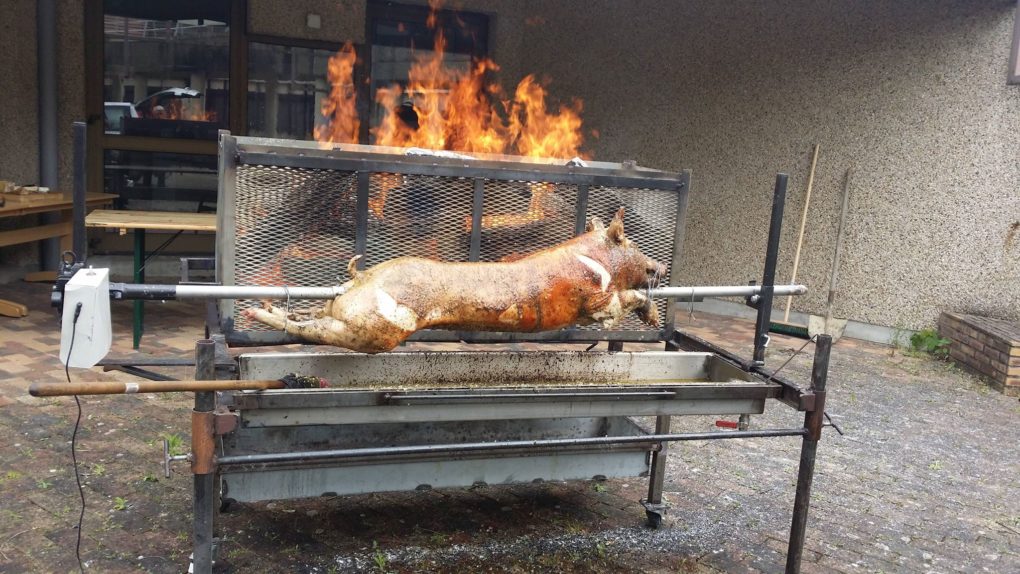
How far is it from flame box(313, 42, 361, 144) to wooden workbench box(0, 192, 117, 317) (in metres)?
2.67

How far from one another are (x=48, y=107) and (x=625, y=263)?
723 centimetres

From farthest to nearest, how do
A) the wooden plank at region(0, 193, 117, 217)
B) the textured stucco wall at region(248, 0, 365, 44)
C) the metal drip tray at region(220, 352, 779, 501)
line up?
the textured stucco wall at region(248, 0, 365, 44)
the wooden plank at region(0, 193, 117, 217)
the metal drip tray at region(220, 352, 779, 501)

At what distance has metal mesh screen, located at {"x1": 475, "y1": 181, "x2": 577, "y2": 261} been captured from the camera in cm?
340

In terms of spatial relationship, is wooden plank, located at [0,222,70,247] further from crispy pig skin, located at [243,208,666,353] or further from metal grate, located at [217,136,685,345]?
crispy pig skin, located at [243,208,666,353]

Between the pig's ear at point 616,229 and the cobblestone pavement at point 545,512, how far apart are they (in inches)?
56.7

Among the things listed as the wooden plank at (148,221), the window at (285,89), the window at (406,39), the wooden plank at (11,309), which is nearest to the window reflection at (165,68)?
the window at (285,89)

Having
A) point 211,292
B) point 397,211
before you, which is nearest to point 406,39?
point 397,211

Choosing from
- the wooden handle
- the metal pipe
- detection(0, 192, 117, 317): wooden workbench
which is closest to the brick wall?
the metal pipe

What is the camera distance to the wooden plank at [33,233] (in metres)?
6.88

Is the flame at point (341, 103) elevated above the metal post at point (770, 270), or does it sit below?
above

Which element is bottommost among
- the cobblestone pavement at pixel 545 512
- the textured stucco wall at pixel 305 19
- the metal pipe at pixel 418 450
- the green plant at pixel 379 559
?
the green plant at pixel 379 559

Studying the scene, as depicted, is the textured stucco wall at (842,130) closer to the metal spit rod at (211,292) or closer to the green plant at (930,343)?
the green plant at (930,343)

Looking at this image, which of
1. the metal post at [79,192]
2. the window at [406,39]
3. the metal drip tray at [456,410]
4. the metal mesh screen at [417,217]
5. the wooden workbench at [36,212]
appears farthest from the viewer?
the window at [406,39]

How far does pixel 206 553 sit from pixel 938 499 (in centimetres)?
391
